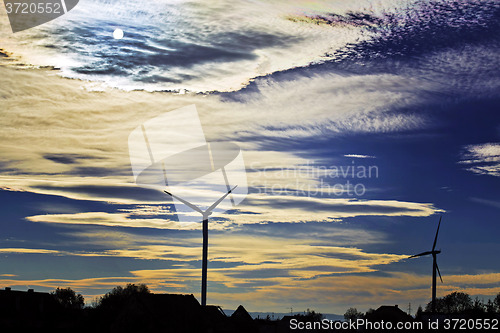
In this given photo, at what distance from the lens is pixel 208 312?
99.1 m

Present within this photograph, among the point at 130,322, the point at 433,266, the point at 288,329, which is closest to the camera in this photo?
the point at 130,322

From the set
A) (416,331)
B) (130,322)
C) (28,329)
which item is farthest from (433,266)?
(28,329)

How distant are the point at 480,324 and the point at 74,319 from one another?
288 feet

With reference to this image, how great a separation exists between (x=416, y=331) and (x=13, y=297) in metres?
84.8

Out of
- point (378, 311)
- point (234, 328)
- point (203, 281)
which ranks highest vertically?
point (203, 281)

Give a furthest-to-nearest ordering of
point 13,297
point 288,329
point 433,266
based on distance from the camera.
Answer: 1. point 288,329
2. point 433,266
3. point 13,297

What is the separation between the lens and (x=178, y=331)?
267 feet

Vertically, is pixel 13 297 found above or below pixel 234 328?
above

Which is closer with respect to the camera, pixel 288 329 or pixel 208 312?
pixel 208 312

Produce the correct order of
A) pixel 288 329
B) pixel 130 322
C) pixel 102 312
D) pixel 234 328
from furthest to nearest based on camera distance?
pixel 288 329 → pixel 234 328 → pixel 102 312 → pixel 130 322

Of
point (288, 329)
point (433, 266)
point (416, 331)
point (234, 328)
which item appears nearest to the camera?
point (234, 328)

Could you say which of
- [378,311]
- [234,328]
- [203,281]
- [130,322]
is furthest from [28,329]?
[378,311]

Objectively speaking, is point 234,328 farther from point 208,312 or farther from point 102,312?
point 102,312

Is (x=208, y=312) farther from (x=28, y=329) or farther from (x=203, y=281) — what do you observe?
(x=28, y=329)
